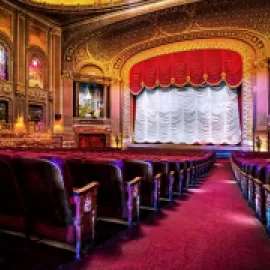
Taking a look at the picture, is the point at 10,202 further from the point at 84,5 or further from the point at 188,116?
the point at 188,116

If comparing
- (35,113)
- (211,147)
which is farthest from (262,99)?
(35,113)

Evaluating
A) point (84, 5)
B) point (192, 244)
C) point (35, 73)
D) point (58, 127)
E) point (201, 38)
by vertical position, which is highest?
point (84, 5)

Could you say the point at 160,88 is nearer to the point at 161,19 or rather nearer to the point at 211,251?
the point at 161,19

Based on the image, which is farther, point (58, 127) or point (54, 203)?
point (58, 127)

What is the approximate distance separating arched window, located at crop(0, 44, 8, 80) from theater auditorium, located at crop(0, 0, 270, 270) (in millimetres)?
43

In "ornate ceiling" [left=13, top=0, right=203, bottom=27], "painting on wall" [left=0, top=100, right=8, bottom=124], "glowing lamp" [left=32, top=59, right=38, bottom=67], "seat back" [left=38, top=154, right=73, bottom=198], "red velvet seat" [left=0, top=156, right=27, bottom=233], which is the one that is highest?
"ornate ceiling" [left=13, top=0, right=203, bottom=27]

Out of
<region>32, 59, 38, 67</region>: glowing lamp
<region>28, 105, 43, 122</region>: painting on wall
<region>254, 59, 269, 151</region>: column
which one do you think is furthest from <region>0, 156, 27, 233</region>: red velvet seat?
<region>254, 59, 269, 151</region>: column

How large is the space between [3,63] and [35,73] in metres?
1.47

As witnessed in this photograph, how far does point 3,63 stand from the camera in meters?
10.2

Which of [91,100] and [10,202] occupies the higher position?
[91,100]

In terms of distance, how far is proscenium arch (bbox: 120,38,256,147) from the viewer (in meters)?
11.9

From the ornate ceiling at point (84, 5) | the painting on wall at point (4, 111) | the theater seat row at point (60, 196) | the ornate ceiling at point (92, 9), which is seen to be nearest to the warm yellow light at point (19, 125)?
the painting on wall at point (4, 111)

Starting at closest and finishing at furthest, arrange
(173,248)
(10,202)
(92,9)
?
(173,248), (10,202), (92,9)

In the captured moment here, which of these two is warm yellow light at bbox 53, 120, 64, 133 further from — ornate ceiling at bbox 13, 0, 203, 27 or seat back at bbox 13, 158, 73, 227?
seat back at bbox 13, 158, 73, 227
